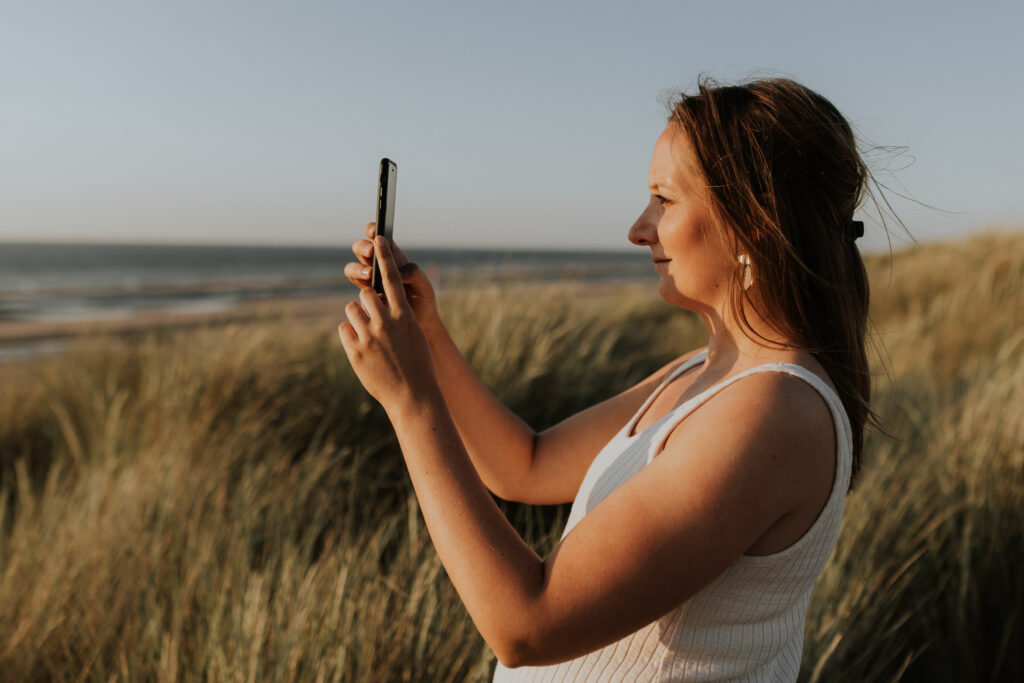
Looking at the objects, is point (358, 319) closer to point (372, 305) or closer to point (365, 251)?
point (372, 305)

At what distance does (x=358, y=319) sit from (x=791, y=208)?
706 millimetres

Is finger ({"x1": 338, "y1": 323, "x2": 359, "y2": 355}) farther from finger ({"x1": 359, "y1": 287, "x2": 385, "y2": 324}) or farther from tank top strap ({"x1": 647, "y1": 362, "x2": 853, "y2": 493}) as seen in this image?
tank top strap ({"x1": 647, "y1": 362, "x2": 853, "y2": 493})

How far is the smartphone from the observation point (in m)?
1.27

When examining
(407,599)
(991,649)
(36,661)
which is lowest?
(991,649)

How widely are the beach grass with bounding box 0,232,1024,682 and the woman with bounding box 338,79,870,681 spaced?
1.89 ft

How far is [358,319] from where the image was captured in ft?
3.82

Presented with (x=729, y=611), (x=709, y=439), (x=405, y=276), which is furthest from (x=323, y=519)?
A: (x=709, y=439)

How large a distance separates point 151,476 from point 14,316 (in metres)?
13.3

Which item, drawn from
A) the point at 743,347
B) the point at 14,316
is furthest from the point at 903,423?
the point at 14,316

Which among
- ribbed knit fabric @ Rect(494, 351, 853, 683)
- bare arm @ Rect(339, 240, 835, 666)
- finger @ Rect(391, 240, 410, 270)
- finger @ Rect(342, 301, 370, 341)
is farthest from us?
finger @ Rect(391, 240, 410, 270)

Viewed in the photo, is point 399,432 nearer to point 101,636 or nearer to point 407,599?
point 407,599

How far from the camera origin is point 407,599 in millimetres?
2176

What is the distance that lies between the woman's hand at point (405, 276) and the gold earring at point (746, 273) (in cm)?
58

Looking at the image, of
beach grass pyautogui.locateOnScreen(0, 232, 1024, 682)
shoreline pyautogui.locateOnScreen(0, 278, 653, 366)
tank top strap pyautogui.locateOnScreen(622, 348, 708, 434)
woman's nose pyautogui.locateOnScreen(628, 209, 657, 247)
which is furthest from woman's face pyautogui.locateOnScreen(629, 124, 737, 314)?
shoreline pyautogui.locateOnScreen(0, 278, 653, 366)
